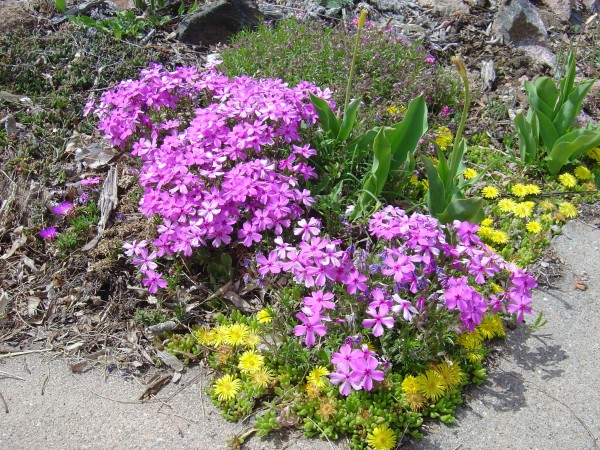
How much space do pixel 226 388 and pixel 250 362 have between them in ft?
0.51

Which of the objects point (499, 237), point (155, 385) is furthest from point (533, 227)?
point (155, 385)

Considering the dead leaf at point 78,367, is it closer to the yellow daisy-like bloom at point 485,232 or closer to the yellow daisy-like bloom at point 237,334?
Answer: the yellow daisy-like bloom at point 237,334

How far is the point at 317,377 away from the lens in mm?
2713

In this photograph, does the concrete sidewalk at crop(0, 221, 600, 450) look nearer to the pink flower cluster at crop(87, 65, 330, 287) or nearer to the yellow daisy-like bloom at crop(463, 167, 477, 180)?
the pink flower cluster at crop(87, 65, 330, 287)

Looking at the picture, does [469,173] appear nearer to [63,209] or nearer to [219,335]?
[219,335]

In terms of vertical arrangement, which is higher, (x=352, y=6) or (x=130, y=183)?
(x=352, y=6)

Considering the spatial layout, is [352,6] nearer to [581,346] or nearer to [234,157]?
[234,157]

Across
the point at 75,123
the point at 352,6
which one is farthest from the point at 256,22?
the point at 75,123

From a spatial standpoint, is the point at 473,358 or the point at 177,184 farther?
the point at 177,184

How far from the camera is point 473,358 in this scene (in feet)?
9.25

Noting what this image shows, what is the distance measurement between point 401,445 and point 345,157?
5.45ft

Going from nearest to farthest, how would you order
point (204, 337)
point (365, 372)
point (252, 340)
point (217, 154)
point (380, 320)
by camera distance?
point (365, 372) → point (380, 320) → point (252, 340) → point (204, 337) → point (217, 154)

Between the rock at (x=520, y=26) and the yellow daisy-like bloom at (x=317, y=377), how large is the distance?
13.4ft

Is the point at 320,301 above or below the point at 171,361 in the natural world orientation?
above
